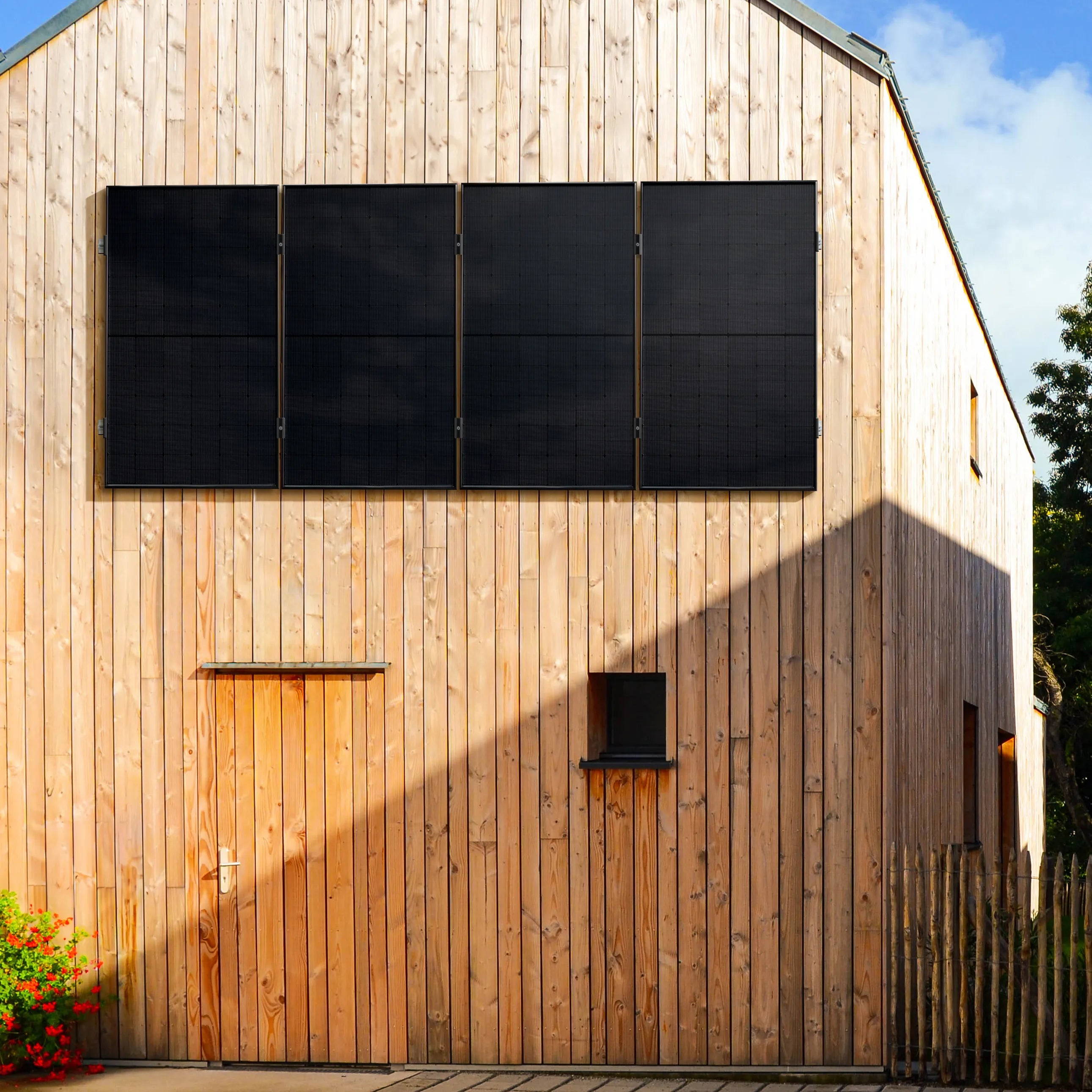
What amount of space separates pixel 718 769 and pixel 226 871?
3.18 m

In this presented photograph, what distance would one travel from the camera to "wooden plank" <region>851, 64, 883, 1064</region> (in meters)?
9.20

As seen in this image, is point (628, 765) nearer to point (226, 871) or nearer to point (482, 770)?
point (482, 770)

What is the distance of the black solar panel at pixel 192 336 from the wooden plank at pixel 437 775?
3.73 feet

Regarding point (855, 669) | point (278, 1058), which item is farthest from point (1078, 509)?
point (278, 1058)

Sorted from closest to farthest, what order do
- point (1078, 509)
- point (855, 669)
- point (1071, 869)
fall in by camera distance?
1. point (1071, 869)
2. point (855, 669)
3. point (1078, 509)

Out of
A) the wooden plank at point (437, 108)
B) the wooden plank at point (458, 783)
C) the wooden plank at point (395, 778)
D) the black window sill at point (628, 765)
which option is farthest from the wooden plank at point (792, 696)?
the wooden plank at point (395, 778)

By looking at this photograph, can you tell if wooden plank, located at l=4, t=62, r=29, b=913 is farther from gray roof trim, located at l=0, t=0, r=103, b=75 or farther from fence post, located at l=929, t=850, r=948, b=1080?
fence post, located at l=929, t=850, r=948, b=1080

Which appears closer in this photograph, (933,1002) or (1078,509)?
(933,1002)

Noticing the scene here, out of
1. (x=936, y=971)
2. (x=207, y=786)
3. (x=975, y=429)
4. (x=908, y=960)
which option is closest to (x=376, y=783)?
(x=207, y=786)

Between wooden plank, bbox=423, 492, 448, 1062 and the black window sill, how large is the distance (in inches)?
35.2

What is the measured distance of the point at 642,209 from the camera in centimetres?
959

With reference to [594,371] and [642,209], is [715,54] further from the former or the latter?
[594,371]

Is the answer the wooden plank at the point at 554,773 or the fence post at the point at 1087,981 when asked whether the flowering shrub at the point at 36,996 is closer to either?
the wooden plank at the point at 554,773

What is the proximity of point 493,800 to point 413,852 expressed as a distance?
23.8 inches
